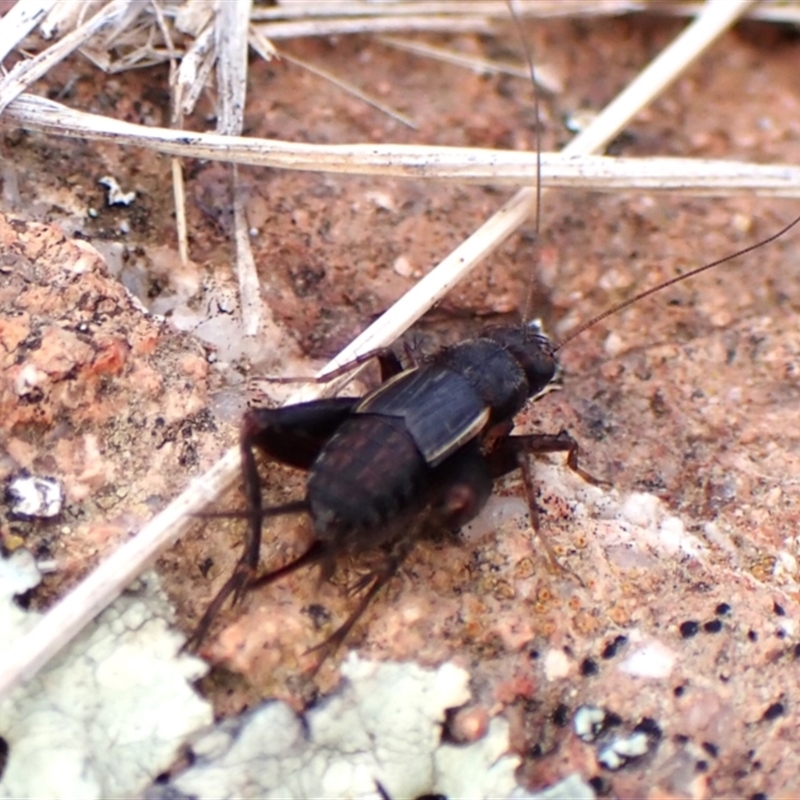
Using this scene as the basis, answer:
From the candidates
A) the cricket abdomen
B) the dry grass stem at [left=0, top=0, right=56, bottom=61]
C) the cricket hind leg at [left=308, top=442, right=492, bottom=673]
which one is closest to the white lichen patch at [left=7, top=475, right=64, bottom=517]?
the cricket abdomen

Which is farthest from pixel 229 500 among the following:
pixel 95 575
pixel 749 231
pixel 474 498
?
pixel 749 231

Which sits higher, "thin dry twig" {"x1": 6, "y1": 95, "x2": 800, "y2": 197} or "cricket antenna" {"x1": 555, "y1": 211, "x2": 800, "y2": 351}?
"thin dry twig" {"x1": 6, "y1": 95, "x2": 800, "y2": 197}

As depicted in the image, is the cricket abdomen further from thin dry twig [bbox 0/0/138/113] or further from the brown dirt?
thin dry twig [bbox 0/0/138/113]

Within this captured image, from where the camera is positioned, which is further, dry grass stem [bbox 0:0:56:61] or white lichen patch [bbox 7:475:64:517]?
dry grass stem [bbox 0:0:56:61]

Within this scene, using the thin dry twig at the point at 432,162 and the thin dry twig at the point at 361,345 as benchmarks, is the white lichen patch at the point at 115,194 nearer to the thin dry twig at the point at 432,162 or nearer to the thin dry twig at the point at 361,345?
the thin dry twig at the point at 432,162

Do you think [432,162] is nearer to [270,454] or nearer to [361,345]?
[361,345]

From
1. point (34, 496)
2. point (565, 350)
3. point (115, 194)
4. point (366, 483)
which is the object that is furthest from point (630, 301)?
point (34, 496)

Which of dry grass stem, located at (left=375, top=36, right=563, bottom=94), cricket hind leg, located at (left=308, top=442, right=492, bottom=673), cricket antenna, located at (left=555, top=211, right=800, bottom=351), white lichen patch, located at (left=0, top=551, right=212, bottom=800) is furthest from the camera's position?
dry grass stem, located at (left=375, top=36, right=563, bottom=94)
